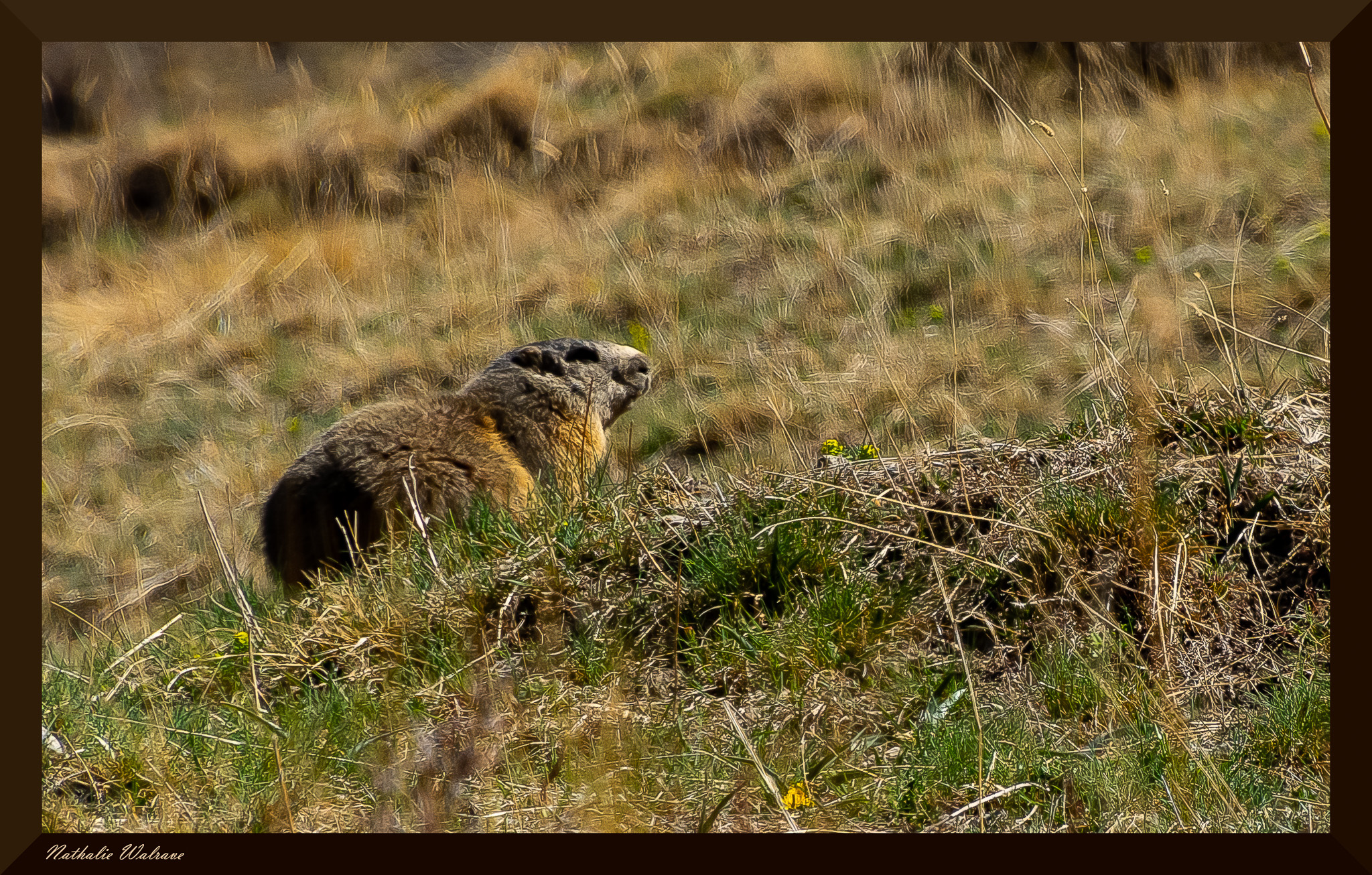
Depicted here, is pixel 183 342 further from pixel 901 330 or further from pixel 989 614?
pixel 989 614

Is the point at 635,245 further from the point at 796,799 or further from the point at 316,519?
the point at 796,799

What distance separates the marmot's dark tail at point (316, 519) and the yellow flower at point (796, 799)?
2.53m

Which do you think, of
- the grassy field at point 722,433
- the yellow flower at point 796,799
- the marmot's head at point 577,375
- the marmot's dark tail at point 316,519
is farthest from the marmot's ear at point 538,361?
the yellow flower at point 796,799

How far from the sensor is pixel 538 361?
6.62 metres

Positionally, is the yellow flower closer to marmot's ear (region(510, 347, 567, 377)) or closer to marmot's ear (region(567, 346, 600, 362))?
marmot's ear (region(510, 347, 567, 377))

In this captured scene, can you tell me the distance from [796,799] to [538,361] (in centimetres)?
365

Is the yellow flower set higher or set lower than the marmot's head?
lower

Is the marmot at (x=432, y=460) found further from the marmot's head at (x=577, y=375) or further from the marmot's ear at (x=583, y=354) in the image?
the marmot's ear at (x=583, y=354)

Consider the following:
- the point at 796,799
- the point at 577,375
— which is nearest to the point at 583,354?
the point at 577,375

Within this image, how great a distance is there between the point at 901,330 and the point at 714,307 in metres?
1.75

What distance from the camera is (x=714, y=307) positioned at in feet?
31.4

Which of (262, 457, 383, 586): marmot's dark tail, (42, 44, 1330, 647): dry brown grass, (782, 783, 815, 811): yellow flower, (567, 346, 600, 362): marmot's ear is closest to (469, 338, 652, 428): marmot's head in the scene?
(567, 346, 600, 362): marmot's ear

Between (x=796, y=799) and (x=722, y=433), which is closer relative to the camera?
(x=796, y=799)

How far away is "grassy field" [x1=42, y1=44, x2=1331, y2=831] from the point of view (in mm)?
3756
